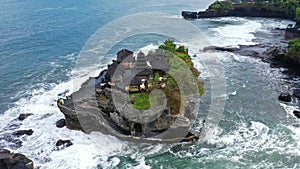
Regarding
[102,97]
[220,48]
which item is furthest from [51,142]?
[220,48]

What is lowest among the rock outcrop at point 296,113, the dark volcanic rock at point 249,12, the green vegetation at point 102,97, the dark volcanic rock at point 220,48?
the rock outcrop at point 296,113

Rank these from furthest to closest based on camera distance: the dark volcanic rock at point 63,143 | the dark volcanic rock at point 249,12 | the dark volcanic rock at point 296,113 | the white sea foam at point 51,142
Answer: the dark volcanic rock at point 249,12
the dark volcanic rock at point 296,113
the dark volcanic rock at point 63,143
the white sea foam at point 51,142

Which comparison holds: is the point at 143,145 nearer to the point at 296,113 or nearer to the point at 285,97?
the point at 296,113

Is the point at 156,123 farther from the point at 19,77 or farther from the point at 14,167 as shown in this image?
the point at 19,77

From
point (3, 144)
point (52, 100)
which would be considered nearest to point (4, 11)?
point (52, 100)

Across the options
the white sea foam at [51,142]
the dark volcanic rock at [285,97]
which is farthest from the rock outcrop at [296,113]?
the white sea foam at [51,142]

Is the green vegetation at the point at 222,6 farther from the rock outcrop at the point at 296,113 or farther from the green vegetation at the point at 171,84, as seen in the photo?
the rock outcrop at the point at 296,113
